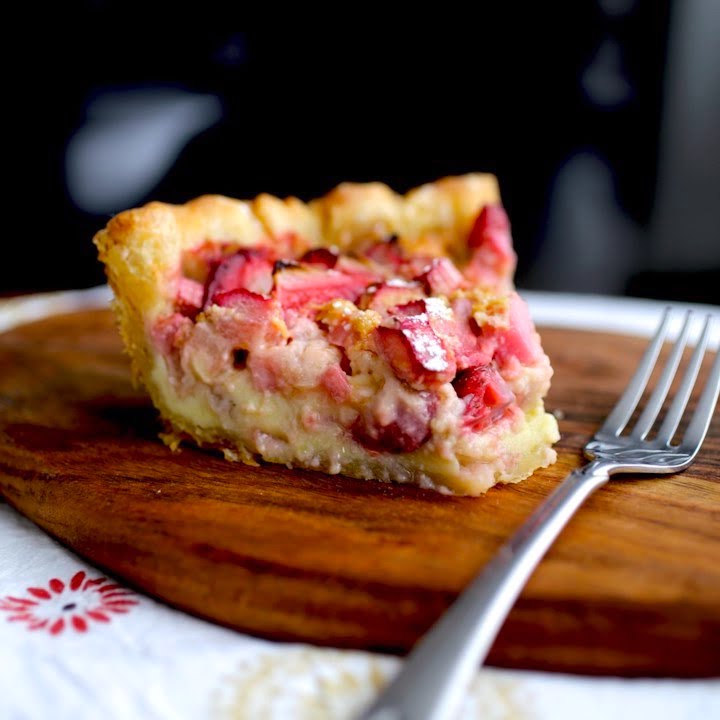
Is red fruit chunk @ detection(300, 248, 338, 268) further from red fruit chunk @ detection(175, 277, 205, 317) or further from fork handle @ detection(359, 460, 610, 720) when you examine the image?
fork handle @ detection(359, 460, 610, 720)

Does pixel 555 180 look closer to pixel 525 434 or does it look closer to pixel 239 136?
pixel 239 136

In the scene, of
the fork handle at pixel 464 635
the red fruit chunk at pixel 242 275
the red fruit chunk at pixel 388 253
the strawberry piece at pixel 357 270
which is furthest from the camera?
the red fruit chunk at pixel 388 253

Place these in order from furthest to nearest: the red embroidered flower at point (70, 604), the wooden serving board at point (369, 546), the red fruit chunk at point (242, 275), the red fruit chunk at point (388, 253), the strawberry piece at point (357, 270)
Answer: the red fruit chunk at point (388, 253) → the strawberry piece at point (357, 270) → the red fruit chunk at point (242, 275) → the red embroidered flower at point (70, 604) → the wooden serving board at point (369, 546)

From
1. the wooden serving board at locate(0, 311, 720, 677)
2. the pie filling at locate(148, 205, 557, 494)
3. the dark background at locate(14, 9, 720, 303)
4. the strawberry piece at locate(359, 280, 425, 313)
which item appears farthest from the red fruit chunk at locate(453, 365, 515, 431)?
the dark background at locate(14, 9, 720, 303)

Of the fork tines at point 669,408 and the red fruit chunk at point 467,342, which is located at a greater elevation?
the red fruit chunk at point 467,342

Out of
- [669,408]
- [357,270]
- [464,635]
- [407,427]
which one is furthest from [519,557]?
[357,270]

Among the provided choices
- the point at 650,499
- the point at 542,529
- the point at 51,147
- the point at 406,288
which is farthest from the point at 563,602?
the point at 51,147

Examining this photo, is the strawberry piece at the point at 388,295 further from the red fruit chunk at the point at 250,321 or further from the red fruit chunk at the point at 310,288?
the red fruit chunk at the point at 250,321

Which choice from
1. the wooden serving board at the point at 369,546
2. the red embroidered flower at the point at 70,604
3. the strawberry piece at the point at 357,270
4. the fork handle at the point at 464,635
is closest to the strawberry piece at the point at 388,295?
the strawberry piece at the point at 357,270

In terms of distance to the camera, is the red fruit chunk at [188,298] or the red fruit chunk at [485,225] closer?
the red fruit chunk at [188,298]
